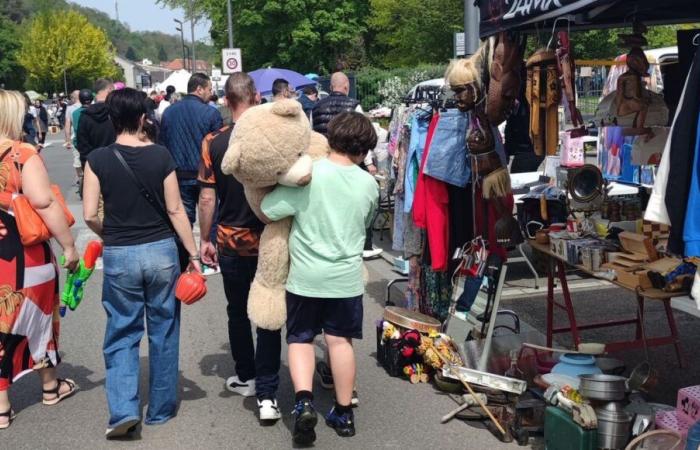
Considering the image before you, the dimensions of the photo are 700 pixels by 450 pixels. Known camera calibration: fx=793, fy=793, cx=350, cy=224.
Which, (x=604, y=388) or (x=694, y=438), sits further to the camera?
(x=604, y=388)

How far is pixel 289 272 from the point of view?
4.31 metres

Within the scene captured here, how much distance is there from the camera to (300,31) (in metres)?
39.8

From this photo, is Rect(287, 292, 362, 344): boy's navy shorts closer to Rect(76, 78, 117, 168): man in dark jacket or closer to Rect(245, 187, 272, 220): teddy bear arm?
Rect(245, 187, 272, 220): teddy bear arm

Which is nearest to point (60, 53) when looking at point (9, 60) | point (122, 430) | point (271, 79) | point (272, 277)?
point (9, 60)

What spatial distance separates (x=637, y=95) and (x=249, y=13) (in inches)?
1472

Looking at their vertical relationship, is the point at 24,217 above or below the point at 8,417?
above

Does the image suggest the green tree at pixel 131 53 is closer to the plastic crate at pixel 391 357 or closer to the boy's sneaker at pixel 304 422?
the plastic crate at pixel 391 357

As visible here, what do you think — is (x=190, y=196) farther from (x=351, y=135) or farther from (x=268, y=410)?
(x=351, y=135)

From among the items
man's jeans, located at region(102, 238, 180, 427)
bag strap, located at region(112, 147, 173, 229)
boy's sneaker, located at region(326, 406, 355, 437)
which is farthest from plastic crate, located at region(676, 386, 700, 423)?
bag strap, located at region(112, 147, 173, 229)

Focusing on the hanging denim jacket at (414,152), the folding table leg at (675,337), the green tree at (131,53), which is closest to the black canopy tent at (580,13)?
the hanging denim jacket at (414,152)

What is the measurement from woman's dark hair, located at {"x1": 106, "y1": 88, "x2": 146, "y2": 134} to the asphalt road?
68.6 inches

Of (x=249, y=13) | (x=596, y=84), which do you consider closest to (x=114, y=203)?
(x=596, y=84)

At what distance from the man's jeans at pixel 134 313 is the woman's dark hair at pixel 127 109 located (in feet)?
2.17

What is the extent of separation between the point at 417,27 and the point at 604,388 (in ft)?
113
